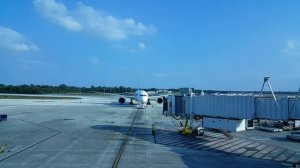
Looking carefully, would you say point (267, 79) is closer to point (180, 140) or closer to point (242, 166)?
point (242, 166)

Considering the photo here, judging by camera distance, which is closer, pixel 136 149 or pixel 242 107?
pixel 136 149

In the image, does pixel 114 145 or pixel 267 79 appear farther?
pixel 114 145

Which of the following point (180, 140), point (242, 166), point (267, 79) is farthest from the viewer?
point (180, 140)

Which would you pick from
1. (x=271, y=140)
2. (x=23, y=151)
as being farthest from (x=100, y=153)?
(x=271, y=140)

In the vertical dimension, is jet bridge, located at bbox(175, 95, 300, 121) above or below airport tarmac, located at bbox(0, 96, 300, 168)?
above

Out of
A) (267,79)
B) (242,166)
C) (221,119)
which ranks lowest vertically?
(242,166)

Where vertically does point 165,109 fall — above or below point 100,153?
above

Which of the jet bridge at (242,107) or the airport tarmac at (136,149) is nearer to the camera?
the airport tarmac at (136,149)

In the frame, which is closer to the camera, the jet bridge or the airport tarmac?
the airport tarmac

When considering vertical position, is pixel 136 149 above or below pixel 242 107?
below

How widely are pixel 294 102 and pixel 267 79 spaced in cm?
258

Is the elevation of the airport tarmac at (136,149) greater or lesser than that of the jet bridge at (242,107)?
lesser

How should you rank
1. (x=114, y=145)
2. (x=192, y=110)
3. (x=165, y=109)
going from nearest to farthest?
(x=114, y=145) < (x=192, y=110) < (x=165, y=109)

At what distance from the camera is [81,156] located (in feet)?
76.2
